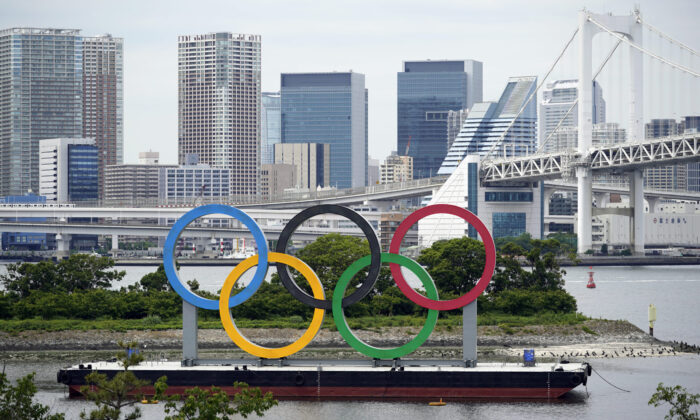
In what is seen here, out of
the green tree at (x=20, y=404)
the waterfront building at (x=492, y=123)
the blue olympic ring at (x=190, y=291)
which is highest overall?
the waterfront building at (x=492, y=123)

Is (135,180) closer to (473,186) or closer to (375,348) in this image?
(473,186)

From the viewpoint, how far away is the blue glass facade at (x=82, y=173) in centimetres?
18438

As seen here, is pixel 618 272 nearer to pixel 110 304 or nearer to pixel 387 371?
pixel 110 304

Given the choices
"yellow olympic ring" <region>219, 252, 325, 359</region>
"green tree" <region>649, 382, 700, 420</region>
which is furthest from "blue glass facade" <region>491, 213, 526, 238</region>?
"green tree" <region>649, 382, 700, 420</region>

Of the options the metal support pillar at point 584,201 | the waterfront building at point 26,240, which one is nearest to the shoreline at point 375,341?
the metal support pillar at point 584,201

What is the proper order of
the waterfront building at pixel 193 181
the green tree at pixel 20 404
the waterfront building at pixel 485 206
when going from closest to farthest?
the green tree at pixel 20 404
the waterfront building at pixel 485 206
the waterfront building at pixel 193 181

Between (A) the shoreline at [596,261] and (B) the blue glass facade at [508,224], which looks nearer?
(A) the shoreline at [596,261]

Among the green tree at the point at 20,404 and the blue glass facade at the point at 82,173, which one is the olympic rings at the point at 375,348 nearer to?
the green tree at the point at 20,404

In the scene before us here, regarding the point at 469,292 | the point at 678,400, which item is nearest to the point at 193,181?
the point at 469,292

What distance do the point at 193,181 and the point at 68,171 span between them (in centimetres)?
1898

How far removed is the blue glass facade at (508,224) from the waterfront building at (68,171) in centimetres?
9280

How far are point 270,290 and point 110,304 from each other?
614cm

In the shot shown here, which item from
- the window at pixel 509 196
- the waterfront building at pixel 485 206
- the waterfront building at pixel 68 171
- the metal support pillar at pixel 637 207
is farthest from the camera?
the waterfront building at pixel 68 171

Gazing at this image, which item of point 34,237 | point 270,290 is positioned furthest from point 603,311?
point 34,237
